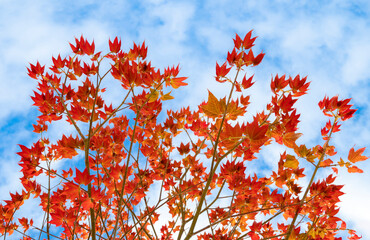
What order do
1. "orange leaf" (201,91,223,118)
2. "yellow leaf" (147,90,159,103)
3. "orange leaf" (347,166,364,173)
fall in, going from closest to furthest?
"orange leaf" (201,91,223,118) < "yellow leaf" (147,90,159,103) < "orange leaf" (347,166,364,173)

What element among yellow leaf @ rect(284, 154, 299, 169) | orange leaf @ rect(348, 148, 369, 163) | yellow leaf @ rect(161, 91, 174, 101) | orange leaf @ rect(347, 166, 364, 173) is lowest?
yellow leaf @ rect(284, 154, 299, 169)

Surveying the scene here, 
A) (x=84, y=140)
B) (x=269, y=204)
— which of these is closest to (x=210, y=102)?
(x=84, y=140)

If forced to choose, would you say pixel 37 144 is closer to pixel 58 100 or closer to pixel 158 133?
pixel 58 100

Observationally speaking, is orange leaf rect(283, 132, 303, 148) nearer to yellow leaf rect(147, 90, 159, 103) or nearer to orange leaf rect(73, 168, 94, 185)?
yellow leaf rect(147, 90, 159, 103)

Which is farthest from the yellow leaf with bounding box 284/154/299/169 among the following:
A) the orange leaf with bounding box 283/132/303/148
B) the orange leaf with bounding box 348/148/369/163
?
the orange leaf with bounding box 348/148/369/163

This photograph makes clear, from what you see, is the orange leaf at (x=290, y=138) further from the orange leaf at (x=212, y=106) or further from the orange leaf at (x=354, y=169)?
the orange leaf at (x=354, y=169)

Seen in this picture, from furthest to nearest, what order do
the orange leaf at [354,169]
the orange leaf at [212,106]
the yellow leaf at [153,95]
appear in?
the orange leaf at [354,169] < the yellow leaf at [153,95] < the orange leaf at [212,106]

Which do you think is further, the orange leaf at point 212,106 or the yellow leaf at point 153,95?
the yellow leaf at point 153,95

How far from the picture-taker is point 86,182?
1.48m

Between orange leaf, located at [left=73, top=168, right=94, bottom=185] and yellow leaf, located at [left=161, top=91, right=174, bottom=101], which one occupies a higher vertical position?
yellow leaf, located at [left=161, top=91, right=174, bottom=101]

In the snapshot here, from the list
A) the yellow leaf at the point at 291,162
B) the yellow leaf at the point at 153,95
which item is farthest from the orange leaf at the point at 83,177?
the yellow leaf at the point at 291,162

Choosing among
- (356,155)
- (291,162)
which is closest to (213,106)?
(291,162)

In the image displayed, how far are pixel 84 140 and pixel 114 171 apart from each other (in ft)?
1.09

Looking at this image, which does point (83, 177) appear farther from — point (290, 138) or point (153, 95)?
point (290, 138)
